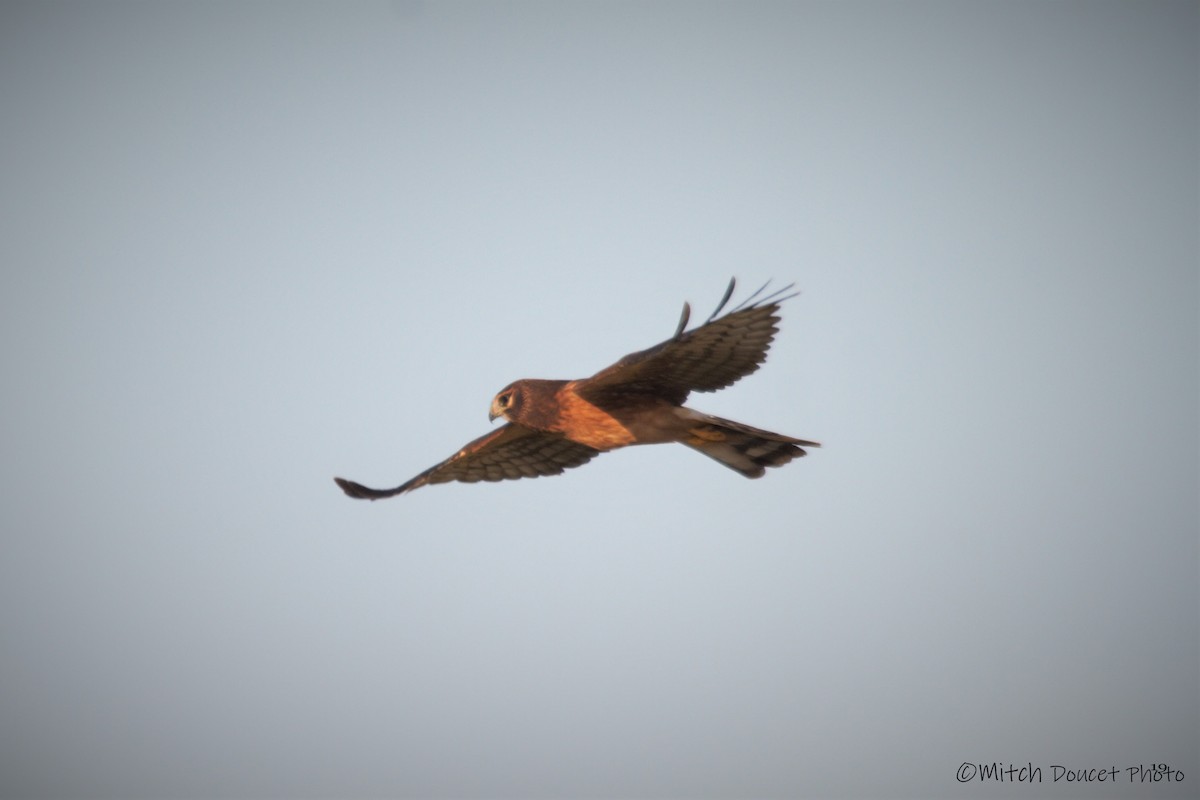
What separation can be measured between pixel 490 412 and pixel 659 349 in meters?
1.83

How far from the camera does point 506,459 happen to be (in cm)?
1016

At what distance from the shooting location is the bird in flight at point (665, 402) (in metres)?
8.05

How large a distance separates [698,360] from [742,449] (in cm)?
124

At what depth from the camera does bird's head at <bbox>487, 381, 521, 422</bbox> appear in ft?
28.5

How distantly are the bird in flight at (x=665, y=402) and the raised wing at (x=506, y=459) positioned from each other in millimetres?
29

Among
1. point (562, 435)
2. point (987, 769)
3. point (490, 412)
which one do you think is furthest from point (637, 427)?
point (987, 769)

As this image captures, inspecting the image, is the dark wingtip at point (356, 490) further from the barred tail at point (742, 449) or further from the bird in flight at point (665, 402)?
the barred tail at point (742, 449)

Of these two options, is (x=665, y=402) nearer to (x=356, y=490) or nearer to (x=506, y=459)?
(x=506, y=459)

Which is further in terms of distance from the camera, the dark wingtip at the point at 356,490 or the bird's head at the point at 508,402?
the dark wingtip at the point at 356,490

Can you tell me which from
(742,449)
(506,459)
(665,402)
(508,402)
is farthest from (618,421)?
(506,459)

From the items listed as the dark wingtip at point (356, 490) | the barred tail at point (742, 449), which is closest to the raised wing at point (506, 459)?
the dark wingtip at point (356, 490)

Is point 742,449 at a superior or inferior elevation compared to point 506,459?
inferior

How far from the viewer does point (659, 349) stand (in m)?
7.79

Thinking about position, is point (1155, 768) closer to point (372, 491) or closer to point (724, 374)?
point (724, 374)
